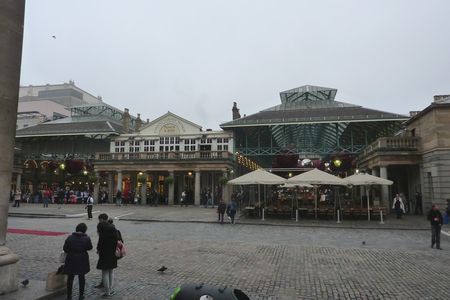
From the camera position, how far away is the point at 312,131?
3875cm

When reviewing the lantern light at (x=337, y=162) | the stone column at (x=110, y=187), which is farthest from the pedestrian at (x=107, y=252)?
the stone column at (x=110, y=187)

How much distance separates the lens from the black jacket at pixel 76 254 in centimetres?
627

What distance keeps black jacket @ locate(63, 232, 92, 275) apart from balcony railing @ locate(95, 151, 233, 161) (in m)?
28.2

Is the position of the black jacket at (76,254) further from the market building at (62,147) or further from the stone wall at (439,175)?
the market building at (62,147)

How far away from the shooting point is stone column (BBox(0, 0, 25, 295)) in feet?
20.8

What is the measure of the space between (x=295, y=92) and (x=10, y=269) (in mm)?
40755

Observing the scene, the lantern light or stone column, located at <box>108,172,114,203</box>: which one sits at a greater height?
the lantern light

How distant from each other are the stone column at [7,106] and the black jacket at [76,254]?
44.6 inches

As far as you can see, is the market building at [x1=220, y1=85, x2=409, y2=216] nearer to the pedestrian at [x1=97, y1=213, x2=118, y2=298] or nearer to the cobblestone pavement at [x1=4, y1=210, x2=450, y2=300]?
the cobblestone pavement at [x1=4, y1=210, x2=450, y2=300]

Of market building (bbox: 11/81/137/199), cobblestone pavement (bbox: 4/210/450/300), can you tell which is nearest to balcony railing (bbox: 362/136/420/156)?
cobblestone pavement (bbox: 4/210/450/300)

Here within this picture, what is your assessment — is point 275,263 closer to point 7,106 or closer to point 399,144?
point 7,106

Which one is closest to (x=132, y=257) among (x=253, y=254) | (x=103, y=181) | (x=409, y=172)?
(x=253, y=254)

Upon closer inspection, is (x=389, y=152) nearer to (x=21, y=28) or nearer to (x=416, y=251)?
(x=416, y=251)

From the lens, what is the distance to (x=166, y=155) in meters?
36.3
